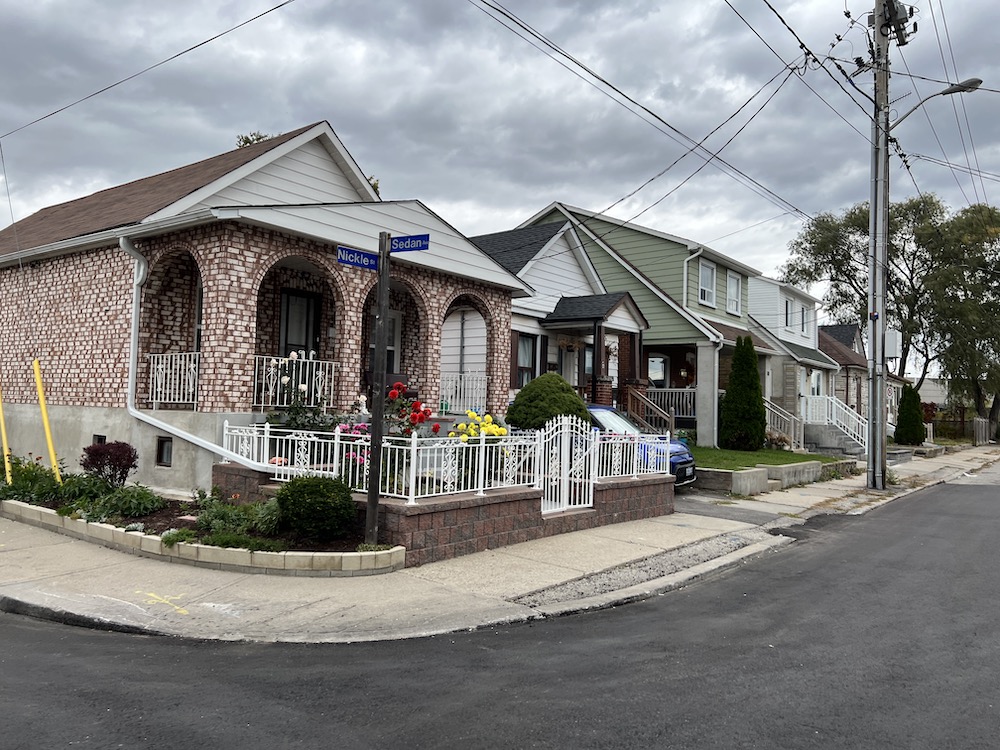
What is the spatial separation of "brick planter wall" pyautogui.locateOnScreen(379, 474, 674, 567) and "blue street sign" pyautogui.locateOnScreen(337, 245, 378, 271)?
2576mm

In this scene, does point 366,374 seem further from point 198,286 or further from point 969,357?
point 969,357

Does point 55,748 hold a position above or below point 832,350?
below

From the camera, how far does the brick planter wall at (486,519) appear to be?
7.88m

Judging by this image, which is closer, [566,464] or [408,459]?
[408,459]

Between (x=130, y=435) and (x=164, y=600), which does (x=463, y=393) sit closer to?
(x=130, y=435)

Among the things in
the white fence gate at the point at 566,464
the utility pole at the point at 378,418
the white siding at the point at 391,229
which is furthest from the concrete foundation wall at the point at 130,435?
the white fence gate at the point at 566,464

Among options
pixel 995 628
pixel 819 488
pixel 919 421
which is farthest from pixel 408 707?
pixel 919 421

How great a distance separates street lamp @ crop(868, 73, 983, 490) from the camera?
55.9 ft

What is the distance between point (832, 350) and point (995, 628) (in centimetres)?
3552

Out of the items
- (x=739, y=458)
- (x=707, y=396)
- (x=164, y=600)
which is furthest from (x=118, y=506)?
(x=707, y=396)

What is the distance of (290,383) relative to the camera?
1148cm

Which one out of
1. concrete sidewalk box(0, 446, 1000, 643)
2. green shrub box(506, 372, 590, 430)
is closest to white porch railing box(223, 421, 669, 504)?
concrete sidewalk box(0, 446, 1000, 643)

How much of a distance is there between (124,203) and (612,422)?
10.3m

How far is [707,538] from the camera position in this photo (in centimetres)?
1022
